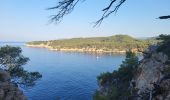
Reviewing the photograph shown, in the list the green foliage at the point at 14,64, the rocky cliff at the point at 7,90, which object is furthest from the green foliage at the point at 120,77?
the rocky cliff at the point at 7,90

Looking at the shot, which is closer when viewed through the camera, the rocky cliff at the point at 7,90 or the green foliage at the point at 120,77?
the rocky cliff at the point at 7,90

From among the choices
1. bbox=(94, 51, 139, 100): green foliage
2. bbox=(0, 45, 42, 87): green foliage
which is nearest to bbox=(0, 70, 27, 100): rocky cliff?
bbox=(0, 45, 42, 87): green foliage

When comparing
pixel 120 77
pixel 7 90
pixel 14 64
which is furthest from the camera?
pixel 120 77

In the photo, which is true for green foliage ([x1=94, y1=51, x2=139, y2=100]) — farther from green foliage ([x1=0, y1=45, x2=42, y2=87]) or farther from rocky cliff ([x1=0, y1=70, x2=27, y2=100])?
rocky cliff ([x1=0, y1=70, x2=27, y2=100])

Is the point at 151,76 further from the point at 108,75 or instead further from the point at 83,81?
the point at 83,81

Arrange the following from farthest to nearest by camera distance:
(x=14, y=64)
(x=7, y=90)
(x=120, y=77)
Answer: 1. (x=120, y=77)
2. (x=14, y=64)
3. (x=7, y=90)

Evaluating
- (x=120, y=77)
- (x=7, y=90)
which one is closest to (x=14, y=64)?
(x=7, y=90)

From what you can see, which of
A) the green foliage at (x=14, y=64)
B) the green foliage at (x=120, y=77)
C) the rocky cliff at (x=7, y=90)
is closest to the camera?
the rocky cliff at (x=7, y=90)

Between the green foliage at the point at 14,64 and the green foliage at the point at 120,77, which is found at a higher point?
the green foliage at the point at 14,64

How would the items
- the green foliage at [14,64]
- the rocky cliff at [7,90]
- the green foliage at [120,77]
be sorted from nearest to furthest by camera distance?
the rocky cliff at [7,90], the green foliage at [14,64], the green foliage at [120,77]

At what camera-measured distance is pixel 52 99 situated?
8456 centimetres

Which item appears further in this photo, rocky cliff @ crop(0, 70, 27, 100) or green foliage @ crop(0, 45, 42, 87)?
green foliage @ crop(0, 45, 42, 87)

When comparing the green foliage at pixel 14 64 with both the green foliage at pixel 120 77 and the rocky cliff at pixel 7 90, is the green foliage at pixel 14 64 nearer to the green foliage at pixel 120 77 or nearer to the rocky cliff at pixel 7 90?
the rocky cliff at pixel 7 90

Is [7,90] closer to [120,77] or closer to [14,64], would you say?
[14,64]
